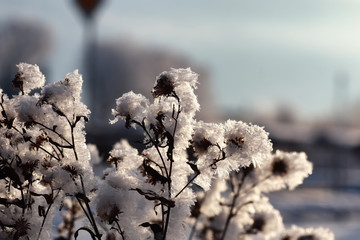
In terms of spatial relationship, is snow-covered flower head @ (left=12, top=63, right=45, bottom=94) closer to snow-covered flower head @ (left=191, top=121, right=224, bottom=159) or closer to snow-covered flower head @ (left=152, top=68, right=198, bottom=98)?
snow-covered flower head @ (left=152, top=68, right=198, bottom=98)

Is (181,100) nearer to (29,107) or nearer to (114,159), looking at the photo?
(114,159)

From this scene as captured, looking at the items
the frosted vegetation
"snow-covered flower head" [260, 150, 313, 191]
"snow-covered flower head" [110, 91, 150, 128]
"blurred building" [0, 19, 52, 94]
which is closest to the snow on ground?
"snow-covered flower head" [260, 150, 313, 191]

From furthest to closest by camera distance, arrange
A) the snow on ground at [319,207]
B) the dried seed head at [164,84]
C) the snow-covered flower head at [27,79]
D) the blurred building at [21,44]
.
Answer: the blurred building at [21,44] → the snow on ground at [319,207] → the snow-covered flower head at [27,79] → the dried seed head at [164,84]

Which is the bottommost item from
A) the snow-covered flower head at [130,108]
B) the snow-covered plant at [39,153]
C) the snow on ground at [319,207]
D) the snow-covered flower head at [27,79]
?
the snow-covered plant at [39,153]

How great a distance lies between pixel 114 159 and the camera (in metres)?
2.35

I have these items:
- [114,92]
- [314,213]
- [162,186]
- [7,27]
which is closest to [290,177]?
[162,186]

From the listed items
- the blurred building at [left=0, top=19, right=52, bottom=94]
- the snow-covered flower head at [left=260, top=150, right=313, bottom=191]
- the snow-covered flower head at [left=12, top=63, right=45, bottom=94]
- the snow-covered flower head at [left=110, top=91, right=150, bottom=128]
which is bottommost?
the snow-covered flower head at [left=110, top=91, right=150, bottom=128]

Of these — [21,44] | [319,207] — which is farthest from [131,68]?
[319,207]

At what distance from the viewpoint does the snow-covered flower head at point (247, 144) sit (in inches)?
83.9

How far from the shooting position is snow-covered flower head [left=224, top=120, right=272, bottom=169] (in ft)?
6.99

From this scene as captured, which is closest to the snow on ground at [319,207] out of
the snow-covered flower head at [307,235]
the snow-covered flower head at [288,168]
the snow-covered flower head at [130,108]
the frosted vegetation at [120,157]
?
the snow-covered flower head at [307,235]

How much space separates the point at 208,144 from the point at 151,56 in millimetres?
51337

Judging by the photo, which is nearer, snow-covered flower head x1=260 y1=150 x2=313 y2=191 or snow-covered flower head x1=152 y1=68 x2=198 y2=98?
snow-covered flower head x1=152 y1=68 x2=198 y2=98

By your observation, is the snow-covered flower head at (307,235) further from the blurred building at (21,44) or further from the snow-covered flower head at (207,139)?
the blurred building at (21,44)
